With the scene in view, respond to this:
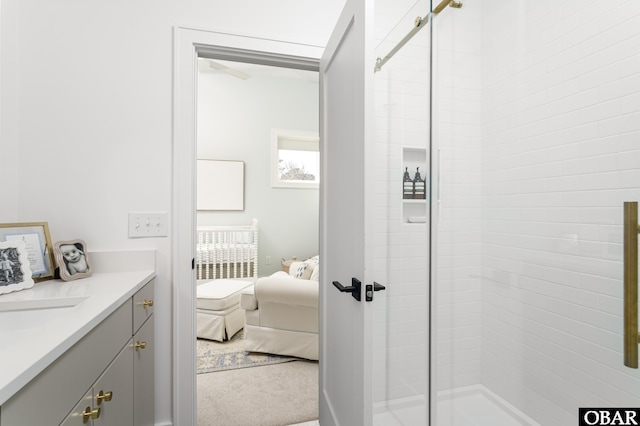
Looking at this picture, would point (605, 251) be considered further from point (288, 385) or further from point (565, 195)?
point (288, 385)

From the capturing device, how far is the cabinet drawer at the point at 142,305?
1255 mm

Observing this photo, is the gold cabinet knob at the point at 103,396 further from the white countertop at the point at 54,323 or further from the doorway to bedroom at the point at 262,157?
the doorway to bedroom at the point at 262,157

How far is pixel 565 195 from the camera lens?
775 millimetres

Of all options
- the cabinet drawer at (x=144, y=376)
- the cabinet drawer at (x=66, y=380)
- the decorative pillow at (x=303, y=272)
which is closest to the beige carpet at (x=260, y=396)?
the cabinet drawer at (x=144, y=376)

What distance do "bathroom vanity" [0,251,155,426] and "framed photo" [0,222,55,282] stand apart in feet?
0.18

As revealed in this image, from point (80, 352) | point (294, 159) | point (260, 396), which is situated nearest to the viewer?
point (80, 352)

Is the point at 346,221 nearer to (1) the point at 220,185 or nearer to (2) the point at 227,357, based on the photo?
(2) the point at 227,357

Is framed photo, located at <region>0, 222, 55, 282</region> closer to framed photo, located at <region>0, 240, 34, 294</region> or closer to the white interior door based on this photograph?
framed photo, located at <region>0, 240, 34, 294</region>

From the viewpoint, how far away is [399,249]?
134 cm

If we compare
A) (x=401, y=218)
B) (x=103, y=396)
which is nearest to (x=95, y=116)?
(x=103, y=396)

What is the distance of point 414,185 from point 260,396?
1.70 metres

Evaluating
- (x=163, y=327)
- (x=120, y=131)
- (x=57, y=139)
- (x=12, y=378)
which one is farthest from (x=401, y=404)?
(x=57, y=139)

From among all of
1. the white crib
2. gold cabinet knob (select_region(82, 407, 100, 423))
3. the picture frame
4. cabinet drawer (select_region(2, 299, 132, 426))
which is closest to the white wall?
cabinet drawer (select_region(2, 299, 132, 426))

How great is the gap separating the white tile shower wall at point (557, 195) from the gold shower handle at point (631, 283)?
15 millimetres
